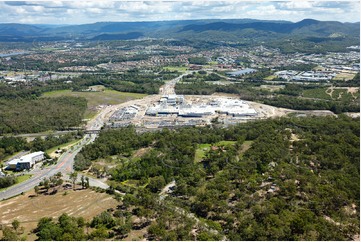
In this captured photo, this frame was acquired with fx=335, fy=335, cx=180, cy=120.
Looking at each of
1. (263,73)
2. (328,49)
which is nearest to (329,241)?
(263,73)

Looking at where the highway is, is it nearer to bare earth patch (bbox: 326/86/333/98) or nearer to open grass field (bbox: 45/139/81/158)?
open grass field (bbox: 45/139/81/158)

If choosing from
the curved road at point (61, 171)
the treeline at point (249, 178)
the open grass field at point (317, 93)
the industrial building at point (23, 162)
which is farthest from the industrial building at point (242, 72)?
the industrial building at point (23, 162)

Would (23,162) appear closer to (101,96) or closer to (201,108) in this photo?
(201,108)

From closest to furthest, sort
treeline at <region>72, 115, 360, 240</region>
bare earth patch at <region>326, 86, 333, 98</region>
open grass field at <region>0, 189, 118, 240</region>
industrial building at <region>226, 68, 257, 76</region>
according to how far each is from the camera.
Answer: treeline at <region>72, 115, 360, 240</region>
open grass field at <region>0, 189, 118, 240</region>
bare earth patch at <region>326, 86, 333, 98</region>
industrial building at <region>226, 68, 257, 76</region>

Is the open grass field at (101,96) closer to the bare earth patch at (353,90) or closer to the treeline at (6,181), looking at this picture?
the treeline at (6,181)

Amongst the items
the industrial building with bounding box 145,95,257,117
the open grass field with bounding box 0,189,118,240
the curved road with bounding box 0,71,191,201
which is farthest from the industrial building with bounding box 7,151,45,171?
the industrial building with bounding box 145,95,257,117
